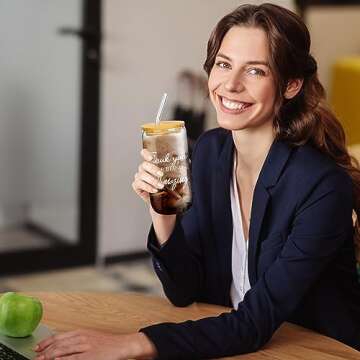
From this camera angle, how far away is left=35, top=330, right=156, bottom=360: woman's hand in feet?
4.69

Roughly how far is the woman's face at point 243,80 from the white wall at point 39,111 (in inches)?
94.2

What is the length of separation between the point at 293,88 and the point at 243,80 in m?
0.14

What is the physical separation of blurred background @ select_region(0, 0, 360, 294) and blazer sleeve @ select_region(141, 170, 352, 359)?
2370mm

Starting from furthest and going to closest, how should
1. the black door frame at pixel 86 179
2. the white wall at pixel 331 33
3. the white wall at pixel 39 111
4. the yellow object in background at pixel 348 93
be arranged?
1. the white wall at pixel 331 33
2. the yellow object in background at pixel 348 93
3. the black door frame at pixel 86 179
4. the white wall at pixel 39 111

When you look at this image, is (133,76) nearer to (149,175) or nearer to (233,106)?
(233,106)

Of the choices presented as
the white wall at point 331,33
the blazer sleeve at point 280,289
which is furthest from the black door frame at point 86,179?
the blazer sleeve at point 280,289

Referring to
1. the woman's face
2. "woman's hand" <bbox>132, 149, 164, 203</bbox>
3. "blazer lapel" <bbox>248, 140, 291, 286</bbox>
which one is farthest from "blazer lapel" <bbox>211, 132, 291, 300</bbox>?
"woman's hand" <bbox>132, 149, 164, 203</bbox>

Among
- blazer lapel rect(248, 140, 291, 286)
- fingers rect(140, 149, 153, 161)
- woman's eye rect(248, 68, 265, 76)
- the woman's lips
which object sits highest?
woman's eye rect(248, 68, 265, 76)

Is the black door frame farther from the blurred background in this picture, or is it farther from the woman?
the woman

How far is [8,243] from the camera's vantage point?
423cm

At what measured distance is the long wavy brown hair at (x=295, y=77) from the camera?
5.72 feet

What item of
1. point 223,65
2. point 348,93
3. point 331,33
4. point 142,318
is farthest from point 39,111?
point 142,318

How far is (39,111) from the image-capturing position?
415 centimetres

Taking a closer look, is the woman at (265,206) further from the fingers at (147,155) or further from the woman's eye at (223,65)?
the fingers at (147,155)
